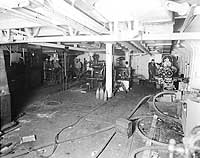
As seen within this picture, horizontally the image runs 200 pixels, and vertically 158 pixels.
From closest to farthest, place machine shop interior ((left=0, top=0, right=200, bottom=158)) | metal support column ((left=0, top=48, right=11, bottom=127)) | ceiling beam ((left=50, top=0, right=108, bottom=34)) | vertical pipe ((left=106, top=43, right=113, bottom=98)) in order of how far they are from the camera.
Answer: ceiling beam ((left=50, top=0, right=108, bottom=34)) → machine shop interior ((left=0, top=0, right=200, bottom=158)) → metal support column ((left=0, top=48, right=11, bottom=127)) → vertical pipe ((left=106, top=43, right=113, bottom=98))

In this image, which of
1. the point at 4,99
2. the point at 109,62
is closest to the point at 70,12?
the point at 4,99

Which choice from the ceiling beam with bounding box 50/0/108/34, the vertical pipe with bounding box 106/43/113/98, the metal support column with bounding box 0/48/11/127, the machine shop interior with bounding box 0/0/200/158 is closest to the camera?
the ceiling beam with bounding box 50/0/108/34

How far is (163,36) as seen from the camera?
10.8 ft

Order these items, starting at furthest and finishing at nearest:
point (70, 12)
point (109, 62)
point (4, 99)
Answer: point (109, 62) → point (4, 99) → point (70, 12)

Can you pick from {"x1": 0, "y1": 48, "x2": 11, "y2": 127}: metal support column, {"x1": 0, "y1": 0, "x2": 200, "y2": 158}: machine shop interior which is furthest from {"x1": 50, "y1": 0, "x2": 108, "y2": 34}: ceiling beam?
{"x1": 0, "y1": 48, "x2": 11, "y2": 127}: metal support column

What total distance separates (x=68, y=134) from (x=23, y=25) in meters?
2.32

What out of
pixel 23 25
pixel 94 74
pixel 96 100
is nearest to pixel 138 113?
pixel 96 100

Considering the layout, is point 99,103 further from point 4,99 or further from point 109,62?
point 4,99

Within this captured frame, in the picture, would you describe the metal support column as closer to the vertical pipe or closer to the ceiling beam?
the ceiling beam

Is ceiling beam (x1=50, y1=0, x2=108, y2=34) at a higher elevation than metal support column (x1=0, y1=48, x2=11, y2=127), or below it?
higher

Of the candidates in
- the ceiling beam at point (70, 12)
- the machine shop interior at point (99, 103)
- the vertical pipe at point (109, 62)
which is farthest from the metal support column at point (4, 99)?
the vertical pipe at point (109, 62)

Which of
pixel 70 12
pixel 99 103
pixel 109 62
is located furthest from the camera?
pixel 109 62

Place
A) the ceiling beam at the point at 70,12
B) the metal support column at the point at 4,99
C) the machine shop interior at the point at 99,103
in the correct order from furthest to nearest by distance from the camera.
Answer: the metal support column at the point at 4,99 → the machine shop interior at the point at 99,103 → the ceiling beam at the point at 70,12

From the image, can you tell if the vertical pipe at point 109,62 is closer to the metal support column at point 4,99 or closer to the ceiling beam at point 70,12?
the ceiling beam at point 70,12
